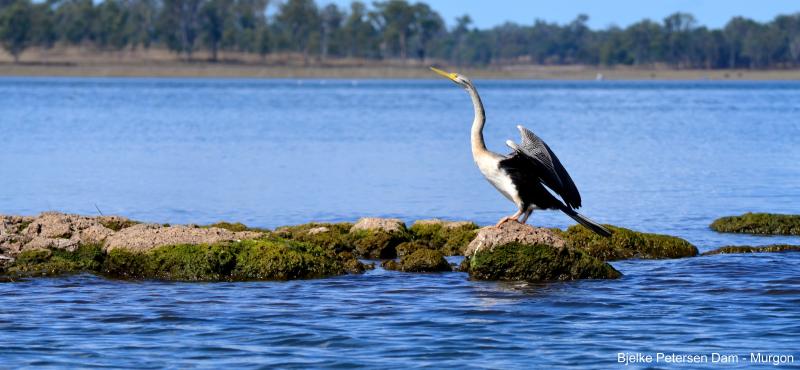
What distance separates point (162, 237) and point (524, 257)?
3738 mm

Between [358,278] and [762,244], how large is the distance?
5771 millimetres

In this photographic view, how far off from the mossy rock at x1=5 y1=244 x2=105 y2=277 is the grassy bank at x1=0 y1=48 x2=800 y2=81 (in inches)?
5798

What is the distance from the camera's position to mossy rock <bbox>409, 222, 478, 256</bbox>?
1501cm

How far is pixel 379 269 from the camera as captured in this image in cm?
1384

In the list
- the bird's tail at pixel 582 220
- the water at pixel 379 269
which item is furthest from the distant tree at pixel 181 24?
the bird's tail at pixel 582 220

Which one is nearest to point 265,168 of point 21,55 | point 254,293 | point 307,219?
point 307,219

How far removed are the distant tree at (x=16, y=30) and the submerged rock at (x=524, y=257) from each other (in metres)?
158

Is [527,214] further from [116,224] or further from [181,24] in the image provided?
[181,24]

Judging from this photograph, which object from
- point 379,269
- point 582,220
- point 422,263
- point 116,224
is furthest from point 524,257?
point 116,224

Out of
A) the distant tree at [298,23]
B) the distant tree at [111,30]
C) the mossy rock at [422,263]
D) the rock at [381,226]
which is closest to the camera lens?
the mossy rock at [422,263]

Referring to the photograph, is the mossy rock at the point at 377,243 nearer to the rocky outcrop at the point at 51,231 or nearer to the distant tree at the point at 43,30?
the rocky outcrop at the point at 51,231

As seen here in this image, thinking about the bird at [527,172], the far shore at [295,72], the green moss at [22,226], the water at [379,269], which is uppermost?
the bird at [527,172]

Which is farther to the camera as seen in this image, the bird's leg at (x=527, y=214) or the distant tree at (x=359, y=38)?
the distant tree at (x=359, y=38)

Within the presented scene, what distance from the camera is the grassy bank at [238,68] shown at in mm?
161625
